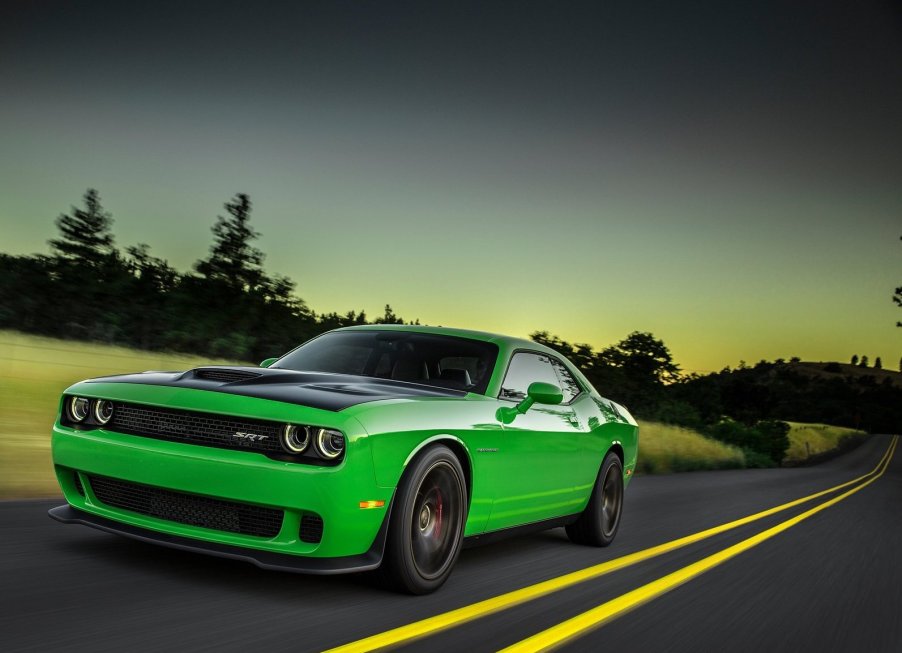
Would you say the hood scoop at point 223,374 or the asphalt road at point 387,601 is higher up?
the hood scoop at point 223,374

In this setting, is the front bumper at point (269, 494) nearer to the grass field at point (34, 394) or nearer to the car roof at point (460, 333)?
the car roof at point (460, 333)

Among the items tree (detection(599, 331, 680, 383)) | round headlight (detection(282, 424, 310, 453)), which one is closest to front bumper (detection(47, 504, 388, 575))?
round headlight (detection(282, 424, 310, 453))

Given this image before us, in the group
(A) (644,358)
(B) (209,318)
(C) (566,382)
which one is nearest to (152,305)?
(B) (209,318)

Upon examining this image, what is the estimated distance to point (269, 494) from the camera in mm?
3939

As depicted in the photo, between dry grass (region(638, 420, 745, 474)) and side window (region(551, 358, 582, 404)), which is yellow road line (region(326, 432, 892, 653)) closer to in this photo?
side window (region(551, 358, 582, 404))

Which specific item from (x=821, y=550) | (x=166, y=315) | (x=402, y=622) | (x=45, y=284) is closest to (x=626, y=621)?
(x=402, y=622)

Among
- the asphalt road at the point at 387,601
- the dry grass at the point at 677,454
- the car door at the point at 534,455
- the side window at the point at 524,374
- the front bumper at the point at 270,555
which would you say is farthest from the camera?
the dry grass at the point at 677,454

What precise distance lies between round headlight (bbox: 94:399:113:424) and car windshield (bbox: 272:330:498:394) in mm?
1450

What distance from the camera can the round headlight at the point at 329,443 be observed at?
4.02 meters

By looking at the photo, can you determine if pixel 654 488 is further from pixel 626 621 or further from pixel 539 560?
pixel 626 621

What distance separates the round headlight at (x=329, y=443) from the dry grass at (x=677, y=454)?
15.7m

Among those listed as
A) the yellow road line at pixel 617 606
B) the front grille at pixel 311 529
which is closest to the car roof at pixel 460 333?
the yellow road line at pixel 617 606

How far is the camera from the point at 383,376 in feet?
19.3

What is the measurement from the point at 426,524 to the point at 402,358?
1.55 metres
